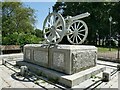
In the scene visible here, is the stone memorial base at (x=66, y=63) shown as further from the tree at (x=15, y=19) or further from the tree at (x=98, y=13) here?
the tree at (x=98, y=13)

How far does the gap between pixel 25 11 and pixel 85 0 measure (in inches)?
404

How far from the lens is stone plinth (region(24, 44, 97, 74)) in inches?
281

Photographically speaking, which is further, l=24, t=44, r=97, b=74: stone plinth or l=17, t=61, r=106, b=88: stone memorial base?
l=24, t=44, r=97, b=74: stone plinth

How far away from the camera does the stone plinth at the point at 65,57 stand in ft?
23.4

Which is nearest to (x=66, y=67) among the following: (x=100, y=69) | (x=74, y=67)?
(x=74, y=67)

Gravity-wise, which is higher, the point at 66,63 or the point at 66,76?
the point at 66,63

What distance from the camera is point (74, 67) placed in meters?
7.26

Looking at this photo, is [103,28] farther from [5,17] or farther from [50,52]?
[50,52]

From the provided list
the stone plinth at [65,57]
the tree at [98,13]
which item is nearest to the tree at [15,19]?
the tree at [98,13]

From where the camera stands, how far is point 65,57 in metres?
7.21

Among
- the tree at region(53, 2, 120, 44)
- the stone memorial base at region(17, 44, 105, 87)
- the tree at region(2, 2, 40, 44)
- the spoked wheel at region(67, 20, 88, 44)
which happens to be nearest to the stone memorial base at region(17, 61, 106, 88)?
the stone memorial base at region(17, 44, 105, 87)

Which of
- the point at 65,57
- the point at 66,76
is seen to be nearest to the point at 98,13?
the point at 65,57

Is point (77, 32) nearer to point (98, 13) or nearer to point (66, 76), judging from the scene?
point (66, 76)

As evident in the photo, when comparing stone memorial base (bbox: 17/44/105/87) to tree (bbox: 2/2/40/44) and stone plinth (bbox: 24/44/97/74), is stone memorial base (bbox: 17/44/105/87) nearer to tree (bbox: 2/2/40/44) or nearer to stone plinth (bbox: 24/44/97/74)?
stone plinth (bbox: 24/44/97/74)
